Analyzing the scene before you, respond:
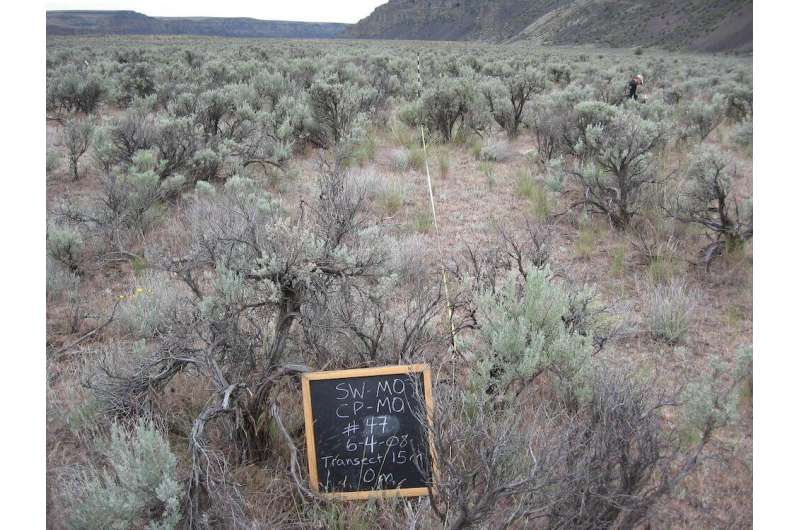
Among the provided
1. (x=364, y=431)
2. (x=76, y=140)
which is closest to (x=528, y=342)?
(x=364, y=431)

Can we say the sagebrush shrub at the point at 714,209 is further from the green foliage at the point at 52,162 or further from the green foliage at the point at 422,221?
the green foliage at the point at 52,162

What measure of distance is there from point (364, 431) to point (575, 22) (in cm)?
7404

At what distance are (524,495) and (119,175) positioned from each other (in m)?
5.81

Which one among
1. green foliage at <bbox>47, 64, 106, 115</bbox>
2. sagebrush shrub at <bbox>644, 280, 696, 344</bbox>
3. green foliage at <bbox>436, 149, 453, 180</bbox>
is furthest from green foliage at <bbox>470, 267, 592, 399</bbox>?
green foliage at <bbox>47, 64, 106, 115</bbox>

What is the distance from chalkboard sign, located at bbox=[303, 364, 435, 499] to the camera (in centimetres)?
251

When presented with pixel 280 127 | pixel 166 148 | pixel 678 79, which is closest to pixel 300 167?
pixel 280 127

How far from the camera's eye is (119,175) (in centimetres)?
628

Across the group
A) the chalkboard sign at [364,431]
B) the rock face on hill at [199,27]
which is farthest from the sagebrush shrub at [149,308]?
the rock face on hill at [199,27]

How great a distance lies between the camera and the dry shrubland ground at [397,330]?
229 cm

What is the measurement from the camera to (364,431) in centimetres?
254

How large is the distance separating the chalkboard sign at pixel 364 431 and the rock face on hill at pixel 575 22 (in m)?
3.85

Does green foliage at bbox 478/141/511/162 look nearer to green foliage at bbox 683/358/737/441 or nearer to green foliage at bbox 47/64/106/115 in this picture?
green foliage at bbox 683/358/737/441

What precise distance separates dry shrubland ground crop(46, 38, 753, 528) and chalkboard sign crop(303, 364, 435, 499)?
0.12 metres

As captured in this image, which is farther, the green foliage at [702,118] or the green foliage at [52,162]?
the green foliage at [702,118]
